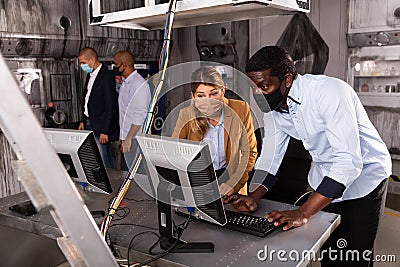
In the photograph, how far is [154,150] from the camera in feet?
4.77

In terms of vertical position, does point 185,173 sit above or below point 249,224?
above

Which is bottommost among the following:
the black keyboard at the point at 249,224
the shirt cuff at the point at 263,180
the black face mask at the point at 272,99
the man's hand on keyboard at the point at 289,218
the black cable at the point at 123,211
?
the black cable at the point at 123,211

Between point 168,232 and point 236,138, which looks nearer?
point 168,232

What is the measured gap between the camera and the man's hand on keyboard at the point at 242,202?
1.86m

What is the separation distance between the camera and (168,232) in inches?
60.0

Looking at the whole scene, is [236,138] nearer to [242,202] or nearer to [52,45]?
[242,202]

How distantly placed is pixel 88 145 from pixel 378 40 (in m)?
3.46

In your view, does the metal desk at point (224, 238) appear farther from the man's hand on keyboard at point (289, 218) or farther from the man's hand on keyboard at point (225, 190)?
the man's hand on keyboard at point (225, 190)

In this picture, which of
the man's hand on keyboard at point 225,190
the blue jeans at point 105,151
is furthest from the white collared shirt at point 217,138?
the blue jeans at point 105,151

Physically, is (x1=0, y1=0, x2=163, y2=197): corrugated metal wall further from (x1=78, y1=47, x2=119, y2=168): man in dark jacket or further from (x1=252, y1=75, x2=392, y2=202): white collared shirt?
(x1=252, y1=75, x2=392, y2=202): white collared shirt

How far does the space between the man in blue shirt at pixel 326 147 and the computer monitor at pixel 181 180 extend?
358 millimetres

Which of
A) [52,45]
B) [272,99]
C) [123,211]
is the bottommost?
[123,211]

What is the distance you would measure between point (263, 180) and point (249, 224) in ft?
1.39

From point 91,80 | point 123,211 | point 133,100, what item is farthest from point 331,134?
point 91,80
